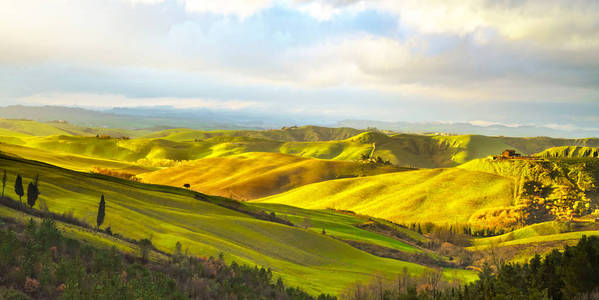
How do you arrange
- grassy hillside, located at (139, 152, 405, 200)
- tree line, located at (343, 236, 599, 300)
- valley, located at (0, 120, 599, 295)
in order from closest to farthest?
tree line, located at (343, 236, 599, 300), valley, located at (0, 120, 599, 295), grassy hillside, located at (139, 152, 405, 200)

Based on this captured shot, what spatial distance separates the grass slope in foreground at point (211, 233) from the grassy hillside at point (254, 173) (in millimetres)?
79454

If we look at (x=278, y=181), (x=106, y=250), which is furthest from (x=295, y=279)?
(x=278, y=181)

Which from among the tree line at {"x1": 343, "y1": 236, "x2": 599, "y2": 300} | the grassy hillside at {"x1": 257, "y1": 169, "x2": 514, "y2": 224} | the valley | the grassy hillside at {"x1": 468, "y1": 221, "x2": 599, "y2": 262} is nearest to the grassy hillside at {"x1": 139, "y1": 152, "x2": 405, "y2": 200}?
the valley

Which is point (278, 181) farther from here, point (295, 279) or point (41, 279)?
point (41, 279)

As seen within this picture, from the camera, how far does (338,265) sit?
1794 inches

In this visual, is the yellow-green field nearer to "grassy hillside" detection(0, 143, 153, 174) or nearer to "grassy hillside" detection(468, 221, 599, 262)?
"grassy hillside" detection(468, 221, 599, 262)

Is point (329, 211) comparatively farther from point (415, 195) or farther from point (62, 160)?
point (62, 160)

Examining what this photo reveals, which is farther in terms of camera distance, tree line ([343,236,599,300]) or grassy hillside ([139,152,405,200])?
grassy hillside ([139,152,405,200])

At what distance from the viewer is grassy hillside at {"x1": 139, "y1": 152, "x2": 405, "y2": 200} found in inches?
5620

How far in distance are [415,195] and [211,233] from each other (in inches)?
3641

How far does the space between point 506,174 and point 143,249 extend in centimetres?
13938

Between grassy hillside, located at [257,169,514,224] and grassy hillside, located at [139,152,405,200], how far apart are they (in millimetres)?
10967

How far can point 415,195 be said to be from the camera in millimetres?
124625

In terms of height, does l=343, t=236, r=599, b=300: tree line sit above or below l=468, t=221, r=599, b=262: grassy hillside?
above
